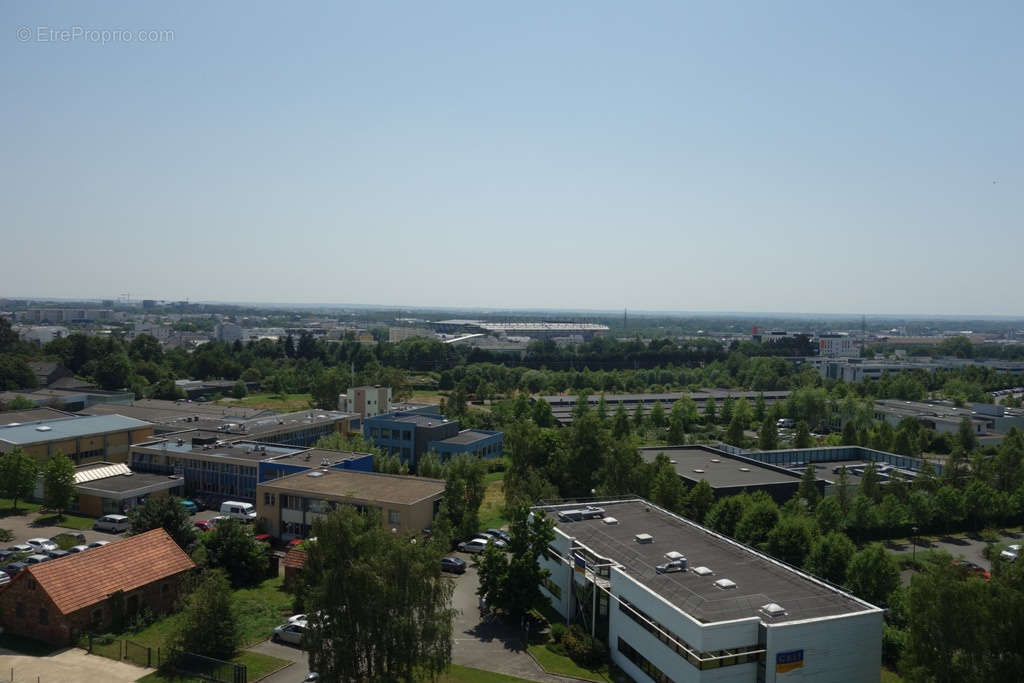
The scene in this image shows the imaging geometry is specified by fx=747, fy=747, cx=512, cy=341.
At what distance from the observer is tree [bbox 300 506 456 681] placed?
40.4 feet

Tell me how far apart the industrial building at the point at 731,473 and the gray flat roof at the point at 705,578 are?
6581mm

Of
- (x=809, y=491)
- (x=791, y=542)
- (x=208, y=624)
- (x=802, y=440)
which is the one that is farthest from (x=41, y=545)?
(x=802, y=440)

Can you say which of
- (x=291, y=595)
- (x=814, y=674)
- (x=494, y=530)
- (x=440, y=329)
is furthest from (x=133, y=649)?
(x=440, y=329)

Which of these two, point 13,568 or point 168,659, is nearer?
point 168,659

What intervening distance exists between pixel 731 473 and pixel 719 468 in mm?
971

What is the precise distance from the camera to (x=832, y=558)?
61.6 feet

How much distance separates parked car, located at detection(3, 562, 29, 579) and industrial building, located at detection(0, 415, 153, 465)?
1003 centimetres

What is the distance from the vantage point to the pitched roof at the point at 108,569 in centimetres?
1581

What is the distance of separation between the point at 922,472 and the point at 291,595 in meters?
24.3

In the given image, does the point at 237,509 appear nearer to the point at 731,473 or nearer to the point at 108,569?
the point at 108,569

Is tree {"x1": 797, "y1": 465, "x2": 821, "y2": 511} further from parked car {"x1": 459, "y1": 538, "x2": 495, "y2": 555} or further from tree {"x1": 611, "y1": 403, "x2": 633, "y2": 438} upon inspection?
tree {"x1": 611, "y1": 403, "x2": 633, "y2": 438}

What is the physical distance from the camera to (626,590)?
49.8 feet

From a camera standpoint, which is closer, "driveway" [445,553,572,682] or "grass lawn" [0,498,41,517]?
"driveway" [445,553,572,682]


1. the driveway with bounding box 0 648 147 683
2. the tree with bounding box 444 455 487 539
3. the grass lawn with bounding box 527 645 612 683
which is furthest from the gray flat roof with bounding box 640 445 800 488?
the driveway with bounding box 0 648 147 683
